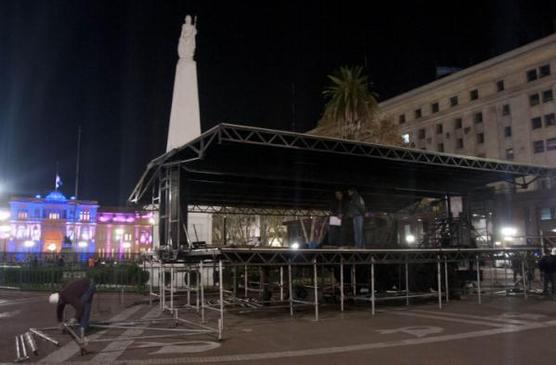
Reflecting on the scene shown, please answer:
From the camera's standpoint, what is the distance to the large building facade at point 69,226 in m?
114

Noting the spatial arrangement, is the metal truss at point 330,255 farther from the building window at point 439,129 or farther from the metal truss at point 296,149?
the building window at point 439,129

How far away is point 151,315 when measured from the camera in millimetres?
17266

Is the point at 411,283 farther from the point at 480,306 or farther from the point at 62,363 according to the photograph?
the point at 62,363

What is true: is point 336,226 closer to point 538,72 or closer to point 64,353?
point 64,353

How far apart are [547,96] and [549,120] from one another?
98.8 inches

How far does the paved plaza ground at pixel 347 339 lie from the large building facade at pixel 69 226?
321 ft

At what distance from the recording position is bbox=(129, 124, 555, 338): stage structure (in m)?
15.8

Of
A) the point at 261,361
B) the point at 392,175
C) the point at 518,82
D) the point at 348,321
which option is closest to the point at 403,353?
the point at 261,361

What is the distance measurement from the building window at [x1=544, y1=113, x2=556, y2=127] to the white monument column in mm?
39431

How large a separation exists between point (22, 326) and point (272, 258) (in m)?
7.24

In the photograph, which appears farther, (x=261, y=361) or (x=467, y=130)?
(x=467, y=130)

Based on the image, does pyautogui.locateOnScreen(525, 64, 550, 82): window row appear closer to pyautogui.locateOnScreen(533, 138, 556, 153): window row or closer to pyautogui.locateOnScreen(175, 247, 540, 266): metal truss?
pyautogui.locateOnScreen(533, 138, 556, 153): window row

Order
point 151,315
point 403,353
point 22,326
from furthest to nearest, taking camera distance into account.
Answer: point 151,315 → point 22,326 → point 403,353

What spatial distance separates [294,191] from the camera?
23312 mm
